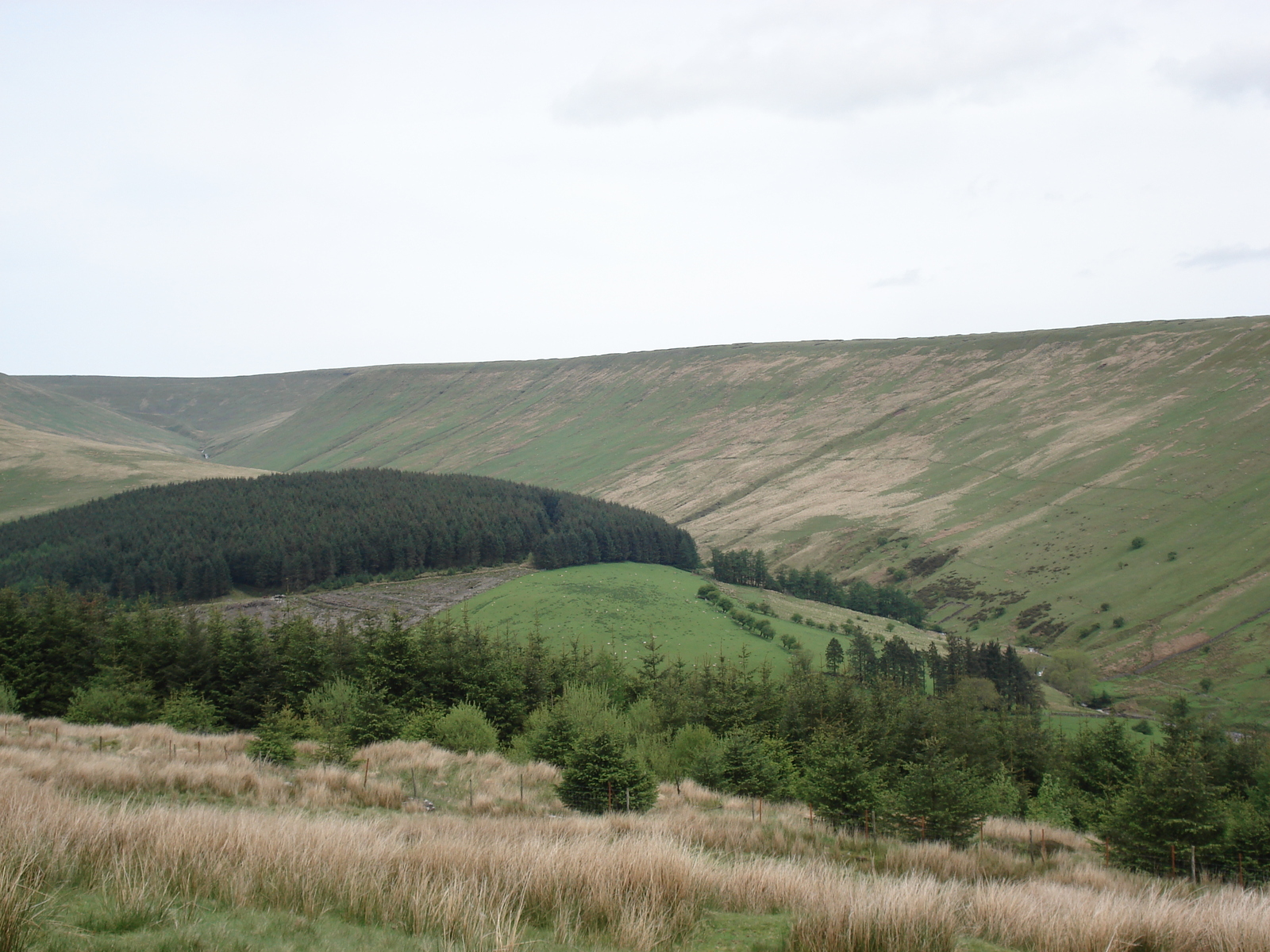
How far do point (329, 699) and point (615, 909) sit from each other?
133ft

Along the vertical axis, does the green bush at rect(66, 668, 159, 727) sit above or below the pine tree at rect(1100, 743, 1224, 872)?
below

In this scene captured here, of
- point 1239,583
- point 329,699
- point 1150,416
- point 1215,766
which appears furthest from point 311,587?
point 1150,416

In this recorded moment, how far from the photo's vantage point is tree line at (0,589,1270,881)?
2239 centimetres

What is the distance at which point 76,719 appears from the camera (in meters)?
34.9

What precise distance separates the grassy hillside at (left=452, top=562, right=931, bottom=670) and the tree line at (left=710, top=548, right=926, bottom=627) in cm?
1531

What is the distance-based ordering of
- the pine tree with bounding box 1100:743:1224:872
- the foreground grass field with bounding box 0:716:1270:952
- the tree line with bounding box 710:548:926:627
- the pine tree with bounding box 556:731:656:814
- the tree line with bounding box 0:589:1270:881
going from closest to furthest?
the foreground grass field with bounding box 0:716:1270:952
the pine tree with bounding box 556:731:656:814
the tree line with bounding box 0:589:1270:881
the pine tree with bounding box 1100:743:1224:872
the tree line with bounding box 710:548:926:627

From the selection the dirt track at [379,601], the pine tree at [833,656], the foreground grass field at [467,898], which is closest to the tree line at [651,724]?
the foreground grass field at [467,898]

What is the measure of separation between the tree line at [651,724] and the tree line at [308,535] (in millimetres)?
57215

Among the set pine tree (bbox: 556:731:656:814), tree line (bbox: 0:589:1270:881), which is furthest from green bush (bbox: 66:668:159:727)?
pine tree (bbox: 556:731:656:814)

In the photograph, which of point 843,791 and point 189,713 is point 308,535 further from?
point 843,791

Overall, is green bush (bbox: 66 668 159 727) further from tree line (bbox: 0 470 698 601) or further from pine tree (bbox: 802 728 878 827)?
tree line (bbox: 0 470 698 601)

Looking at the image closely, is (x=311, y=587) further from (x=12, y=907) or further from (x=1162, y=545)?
(x=1162, y=545)

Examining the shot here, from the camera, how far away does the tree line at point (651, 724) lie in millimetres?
22391

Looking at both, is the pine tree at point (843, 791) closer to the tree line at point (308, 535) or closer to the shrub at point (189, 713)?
the shrub at point (189, 713)
